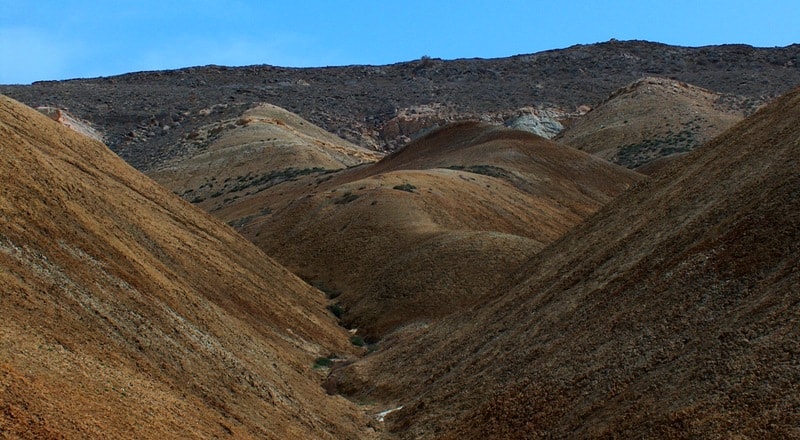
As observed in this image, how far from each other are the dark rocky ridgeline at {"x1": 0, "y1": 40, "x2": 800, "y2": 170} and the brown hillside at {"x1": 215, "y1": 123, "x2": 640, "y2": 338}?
36.4 m

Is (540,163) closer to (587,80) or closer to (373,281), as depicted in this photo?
(373,281)

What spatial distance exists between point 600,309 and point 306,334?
10.9 m

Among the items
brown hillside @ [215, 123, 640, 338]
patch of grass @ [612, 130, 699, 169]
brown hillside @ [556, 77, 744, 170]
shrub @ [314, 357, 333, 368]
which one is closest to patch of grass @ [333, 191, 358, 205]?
brown hillside @ [215, 123, 640, 338]

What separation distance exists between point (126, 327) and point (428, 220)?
26.1 m

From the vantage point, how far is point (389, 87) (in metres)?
140

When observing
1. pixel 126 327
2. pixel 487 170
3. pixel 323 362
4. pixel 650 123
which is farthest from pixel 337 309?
pixel 650 123

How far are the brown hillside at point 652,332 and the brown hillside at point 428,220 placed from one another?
505cm

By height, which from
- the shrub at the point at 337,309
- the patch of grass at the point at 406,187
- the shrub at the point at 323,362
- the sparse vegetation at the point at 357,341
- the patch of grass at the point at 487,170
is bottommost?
the sparse vegetation at the point at 357,341

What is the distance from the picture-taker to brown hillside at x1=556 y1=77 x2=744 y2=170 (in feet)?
256

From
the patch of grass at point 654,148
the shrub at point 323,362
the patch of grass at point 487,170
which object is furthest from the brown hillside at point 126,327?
the patch of grass at point 654,148

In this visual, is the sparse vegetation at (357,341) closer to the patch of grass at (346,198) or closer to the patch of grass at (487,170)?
the patch of grass at (346,198)

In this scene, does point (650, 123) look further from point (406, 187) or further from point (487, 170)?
point (406, 187)

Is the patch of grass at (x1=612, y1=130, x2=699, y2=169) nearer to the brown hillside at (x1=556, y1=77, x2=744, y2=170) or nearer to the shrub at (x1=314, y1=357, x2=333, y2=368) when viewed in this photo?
the brown hillside at (x1=556, y1=77, x2=744, y2=170)

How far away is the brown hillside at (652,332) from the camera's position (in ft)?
46.7
